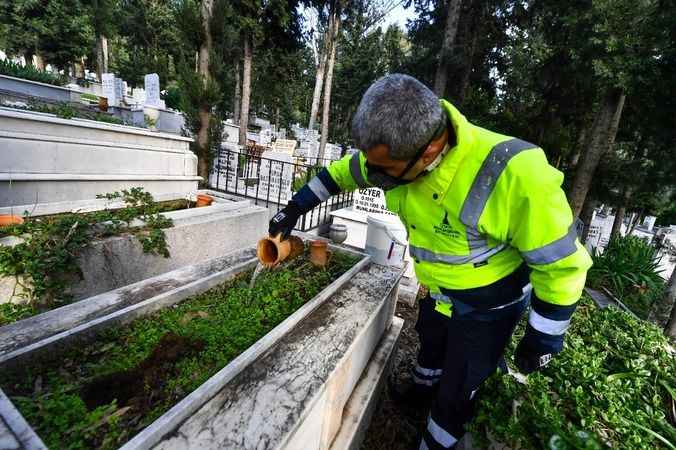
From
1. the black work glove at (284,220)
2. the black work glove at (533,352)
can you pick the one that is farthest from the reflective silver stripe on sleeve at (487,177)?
the black work glove at (284,220)

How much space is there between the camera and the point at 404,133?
47.8 inches

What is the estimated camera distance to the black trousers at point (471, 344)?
168 centimetres

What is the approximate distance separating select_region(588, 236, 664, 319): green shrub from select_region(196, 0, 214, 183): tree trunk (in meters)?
8.42

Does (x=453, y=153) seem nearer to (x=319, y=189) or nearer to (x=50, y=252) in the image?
(x=319, y=189)

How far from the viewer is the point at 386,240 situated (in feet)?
14.3

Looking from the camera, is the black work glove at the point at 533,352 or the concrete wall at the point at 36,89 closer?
the black work glove at the point at 533,352

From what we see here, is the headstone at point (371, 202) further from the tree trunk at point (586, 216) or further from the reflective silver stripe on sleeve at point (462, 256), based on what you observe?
the tree trunk at point (586, 216)

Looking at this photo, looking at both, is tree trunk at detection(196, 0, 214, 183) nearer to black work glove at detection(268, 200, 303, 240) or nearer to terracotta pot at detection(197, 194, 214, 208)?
terracotta pot at detection(197, 194, 214, 208)

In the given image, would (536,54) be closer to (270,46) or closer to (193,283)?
(270,46)

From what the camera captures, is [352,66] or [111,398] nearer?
[111,398]

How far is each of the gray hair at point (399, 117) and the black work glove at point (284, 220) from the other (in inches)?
39.5

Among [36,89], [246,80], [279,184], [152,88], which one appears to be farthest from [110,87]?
[279,184]

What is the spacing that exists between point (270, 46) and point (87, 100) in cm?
963

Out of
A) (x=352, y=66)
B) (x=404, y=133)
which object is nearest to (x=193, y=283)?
(x=404, y=133)
